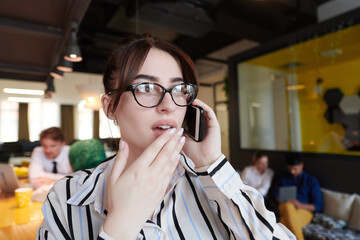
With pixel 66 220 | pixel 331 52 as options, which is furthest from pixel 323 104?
pixel 66 220

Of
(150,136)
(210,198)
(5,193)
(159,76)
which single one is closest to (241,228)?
(210,198)

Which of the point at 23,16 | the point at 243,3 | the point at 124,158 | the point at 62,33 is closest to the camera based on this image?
the point at 124,158

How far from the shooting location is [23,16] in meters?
1.70

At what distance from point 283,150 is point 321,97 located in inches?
41.4

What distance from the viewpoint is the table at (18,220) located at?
1.06 m

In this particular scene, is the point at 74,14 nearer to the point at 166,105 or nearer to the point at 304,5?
the point at 166,105

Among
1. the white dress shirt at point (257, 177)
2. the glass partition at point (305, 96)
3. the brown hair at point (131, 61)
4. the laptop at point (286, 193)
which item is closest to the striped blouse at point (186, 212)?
the brown hair at point (131, 61)

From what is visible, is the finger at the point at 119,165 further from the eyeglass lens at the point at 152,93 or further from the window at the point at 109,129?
the window at the point at 109,129

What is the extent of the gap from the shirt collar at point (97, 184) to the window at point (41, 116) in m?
12.5

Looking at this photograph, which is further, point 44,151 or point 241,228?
point 44,151

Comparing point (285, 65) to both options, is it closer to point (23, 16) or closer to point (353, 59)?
point (353, 59)

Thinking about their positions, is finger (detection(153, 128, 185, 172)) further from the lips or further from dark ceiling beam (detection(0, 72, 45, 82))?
dark ceiling beam (detection(0, 72, 45, 82))

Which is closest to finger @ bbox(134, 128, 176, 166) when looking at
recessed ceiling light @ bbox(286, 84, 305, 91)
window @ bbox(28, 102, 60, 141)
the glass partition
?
the glass partition

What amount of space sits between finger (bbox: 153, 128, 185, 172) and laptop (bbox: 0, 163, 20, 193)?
177 centimetres
